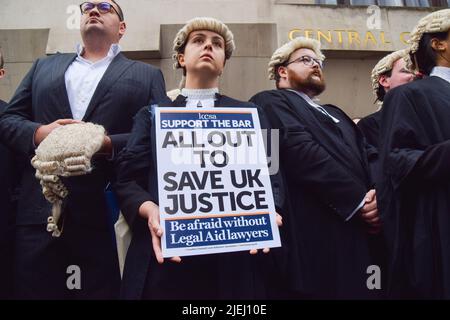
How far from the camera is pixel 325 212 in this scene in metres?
2.51

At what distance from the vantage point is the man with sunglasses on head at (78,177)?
7.94 ft

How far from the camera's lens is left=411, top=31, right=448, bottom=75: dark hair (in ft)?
8.37

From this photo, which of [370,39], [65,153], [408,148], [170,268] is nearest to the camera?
[170,268]

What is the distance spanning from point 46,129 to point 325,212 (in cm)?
158

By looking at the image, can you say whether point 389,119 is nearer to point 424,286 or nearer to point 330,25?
point 424,286

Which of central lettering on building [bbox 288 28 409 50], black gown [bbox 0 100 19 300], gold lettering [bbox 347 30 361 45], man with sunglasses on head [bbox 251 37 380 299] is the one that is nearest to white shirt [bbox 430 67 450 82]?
man with sunglasses on head [bbox 251 37 380 299]

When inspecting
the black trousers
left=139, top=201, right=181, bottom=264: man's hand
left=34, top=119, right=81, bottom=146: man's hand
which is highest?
left=34, top=119, right=81, bottom=146: man's hand

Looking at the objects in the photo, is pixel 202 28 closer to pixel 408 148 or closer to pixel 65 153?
pixel 65 153

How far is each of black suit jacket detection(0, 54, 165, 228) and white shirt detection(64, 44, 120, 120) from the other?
0.13 ft

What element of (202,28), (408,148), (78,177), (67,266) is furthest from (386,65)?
(67,266)

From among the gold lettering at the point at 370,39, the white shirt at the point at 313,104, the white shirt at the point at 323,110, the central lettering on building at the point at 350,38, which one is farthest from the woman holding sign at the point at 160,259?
the gold lettering at the point at 370,39

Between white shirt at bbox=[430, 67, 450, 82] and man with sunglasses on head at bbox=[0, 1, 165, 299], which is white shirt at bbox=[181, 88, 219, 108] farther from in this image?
white shirt at bbox=[430, 67, 450, 82]

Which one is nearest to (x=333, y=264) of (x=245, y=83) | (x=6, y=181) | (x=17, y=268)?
(x=17, y=268)

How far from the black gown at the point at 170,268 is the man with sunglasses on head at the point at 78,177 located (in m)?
0.29
